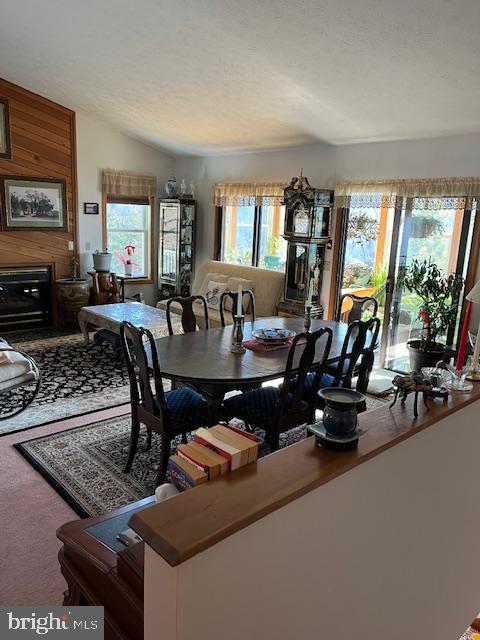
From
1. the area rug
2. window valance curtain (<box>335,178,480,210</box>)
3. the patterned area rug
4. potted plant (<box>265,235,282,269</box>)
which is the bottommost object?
the area rug

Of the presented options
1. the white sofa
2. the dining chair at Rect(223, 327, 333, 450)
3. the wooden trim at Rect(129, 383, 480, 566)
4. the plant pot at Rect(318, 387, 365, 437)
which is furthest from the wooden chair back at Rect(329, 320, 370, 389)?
the white sofa

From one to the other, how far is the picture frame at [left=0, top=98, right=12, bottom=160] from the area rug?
160 inches

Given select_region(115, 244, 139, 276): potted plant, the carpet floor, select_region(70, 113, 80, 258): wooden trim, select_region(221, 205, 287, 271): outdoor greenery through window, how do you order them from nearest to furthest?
1. the carpet floor
2. select_region(221, 205, 287, 271): outdoor greenery through window
3. select_region(70, 113, 80, 258): wooden trim
4. select_region(115, 244, 139, 276): potted plant

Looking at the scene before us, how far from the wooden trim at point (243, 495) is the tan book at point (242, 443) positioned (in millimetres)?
22

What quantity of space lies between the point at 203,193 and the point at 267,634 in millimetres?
6741

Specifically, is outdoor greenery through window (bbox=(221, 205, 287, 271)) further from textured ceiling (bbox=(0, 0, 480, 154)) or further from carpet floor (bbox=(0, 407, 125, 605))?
carpet floor (bbox=(0, 407, 125, 605))

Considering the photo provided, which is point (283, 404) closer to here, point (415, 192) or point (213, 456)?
point (213, 456)

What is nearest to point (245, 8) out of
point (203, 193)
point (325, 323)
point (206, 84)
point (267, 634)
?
point (206, 84)

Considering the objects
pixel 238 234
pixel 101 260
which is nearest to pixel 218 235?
pixel 238 234

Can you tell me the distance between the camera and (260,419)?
3094mm

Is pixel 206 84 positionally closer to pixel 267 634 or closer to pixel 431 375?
pixel 431 375

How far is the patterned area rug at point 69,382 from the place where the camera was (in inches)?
157

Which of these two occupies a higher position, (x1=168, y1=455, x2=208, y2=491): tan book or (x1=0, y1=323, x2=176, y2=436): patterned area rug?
(x1=168, y1=455, x2=208, y2=491): tan book

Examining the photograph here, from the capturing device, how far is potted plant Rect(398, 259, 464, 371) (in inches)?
179
